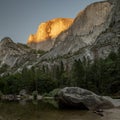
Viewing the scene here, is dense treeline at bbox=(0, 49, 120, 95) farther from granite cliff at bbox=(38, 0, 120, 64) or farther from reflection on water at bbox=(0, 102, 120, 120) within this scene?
granite cliff at bbox=(38, 0, 120, 64)

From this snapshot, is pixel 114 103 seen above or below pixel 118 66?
below

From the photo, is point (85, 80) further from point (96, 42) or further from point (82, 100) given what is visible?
point (96, 42)

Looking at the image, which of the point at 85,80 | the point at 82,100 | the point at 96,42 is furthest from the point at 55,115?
the point at 96,42

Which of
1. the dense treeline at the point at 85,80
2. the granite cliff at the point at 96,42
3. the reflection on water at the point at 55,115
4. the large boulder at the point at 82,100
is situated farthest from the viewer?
the granite cliff at the point at 96,42

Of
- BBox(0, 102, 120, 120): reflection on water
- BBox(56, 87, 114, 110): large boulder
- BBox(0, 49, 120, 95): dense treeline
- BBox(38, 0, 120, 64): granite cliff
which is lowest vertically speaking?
BBox(0, 102, 120, 120): reflection on water

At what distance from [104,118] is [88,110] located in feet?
22.8

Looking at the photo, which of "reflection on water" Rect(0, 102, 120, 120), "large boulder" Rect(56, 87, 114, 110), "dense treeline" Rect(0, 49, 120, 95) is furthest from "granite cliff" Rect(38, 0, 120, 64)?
"reflection on water" Rect(0, 102, 120, 120)

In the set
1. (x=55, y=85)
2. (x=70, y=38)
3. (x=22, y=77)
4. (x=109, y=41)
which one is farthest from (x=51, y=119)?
(x=70, y=38)

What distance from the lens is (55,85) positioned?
75188 mm

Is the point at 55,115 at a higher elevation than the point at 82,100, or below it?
below

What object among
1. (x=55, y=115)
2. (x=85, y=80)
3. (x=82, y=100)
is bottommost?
(x=55, y=115)

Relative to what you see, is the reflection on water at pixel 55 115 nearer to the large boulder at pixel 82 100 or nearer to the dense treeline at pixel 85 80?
the large boulder at pixel 82 100

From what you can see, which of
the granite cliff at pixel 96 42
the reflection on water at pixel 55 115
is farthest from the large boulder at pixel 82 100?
the granite cliff at pixel 96 42

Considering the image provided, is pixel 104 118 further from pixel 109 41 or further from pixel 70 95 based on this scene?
pixel 109 41
